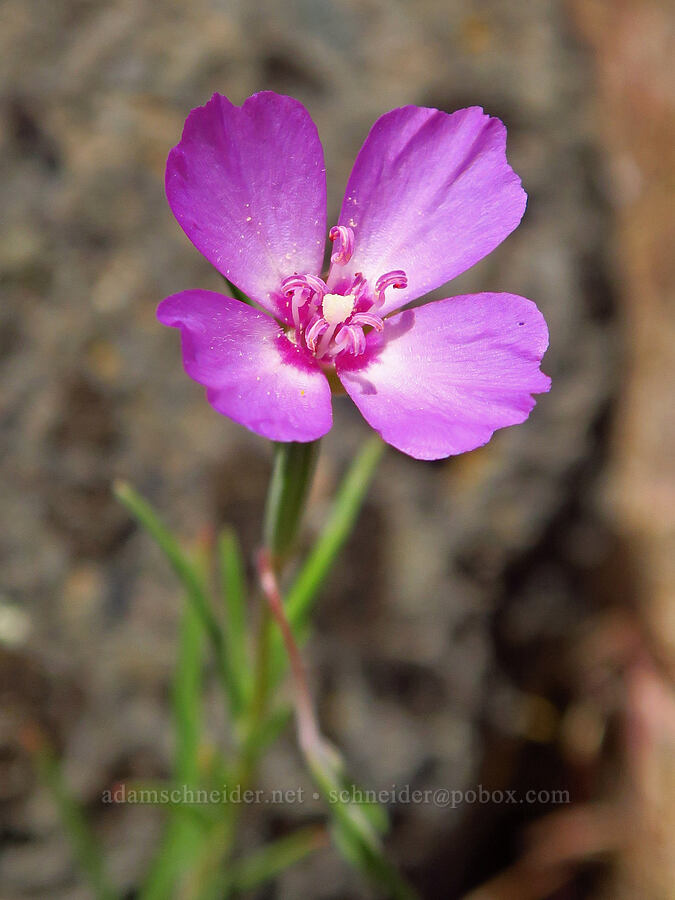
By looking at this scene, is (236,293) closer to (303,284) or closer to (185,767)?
(303,284)

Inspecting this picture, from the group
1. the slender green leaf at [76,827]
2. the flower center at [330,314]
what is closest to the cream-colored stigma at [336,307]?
the flower center at [330,314]

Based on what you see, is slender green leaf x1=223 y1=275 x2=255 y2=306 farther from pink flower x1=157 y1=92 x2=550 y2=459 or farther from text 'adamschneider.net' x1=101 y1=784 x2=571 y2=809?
text 'adamschneider.net' x1=101 y1=784 x2=571 y2=809

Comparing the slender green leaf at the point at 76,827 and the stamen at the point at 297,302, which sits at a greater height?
the stamen at the point at 297,302

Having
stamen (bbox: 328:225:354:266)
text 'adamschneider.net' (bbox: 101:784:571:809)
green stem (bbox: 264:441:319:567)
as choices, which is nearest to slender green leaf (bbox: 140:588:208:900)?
text 'adamschneider.net' (bbox: 101:784:571:809)

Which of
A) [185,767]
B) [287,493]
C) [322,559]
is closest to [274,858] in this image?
[185,767]

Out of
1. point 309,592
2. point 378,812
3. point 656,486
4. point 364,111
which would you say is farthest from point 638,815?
point 364,111

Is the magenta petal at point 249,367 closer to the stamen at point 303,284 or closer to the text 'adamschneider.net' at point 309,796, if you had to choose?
the stamen at point 303,284

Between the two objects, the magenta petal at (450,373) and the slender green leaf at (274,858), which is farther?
the slender green leaf at (274,858)
